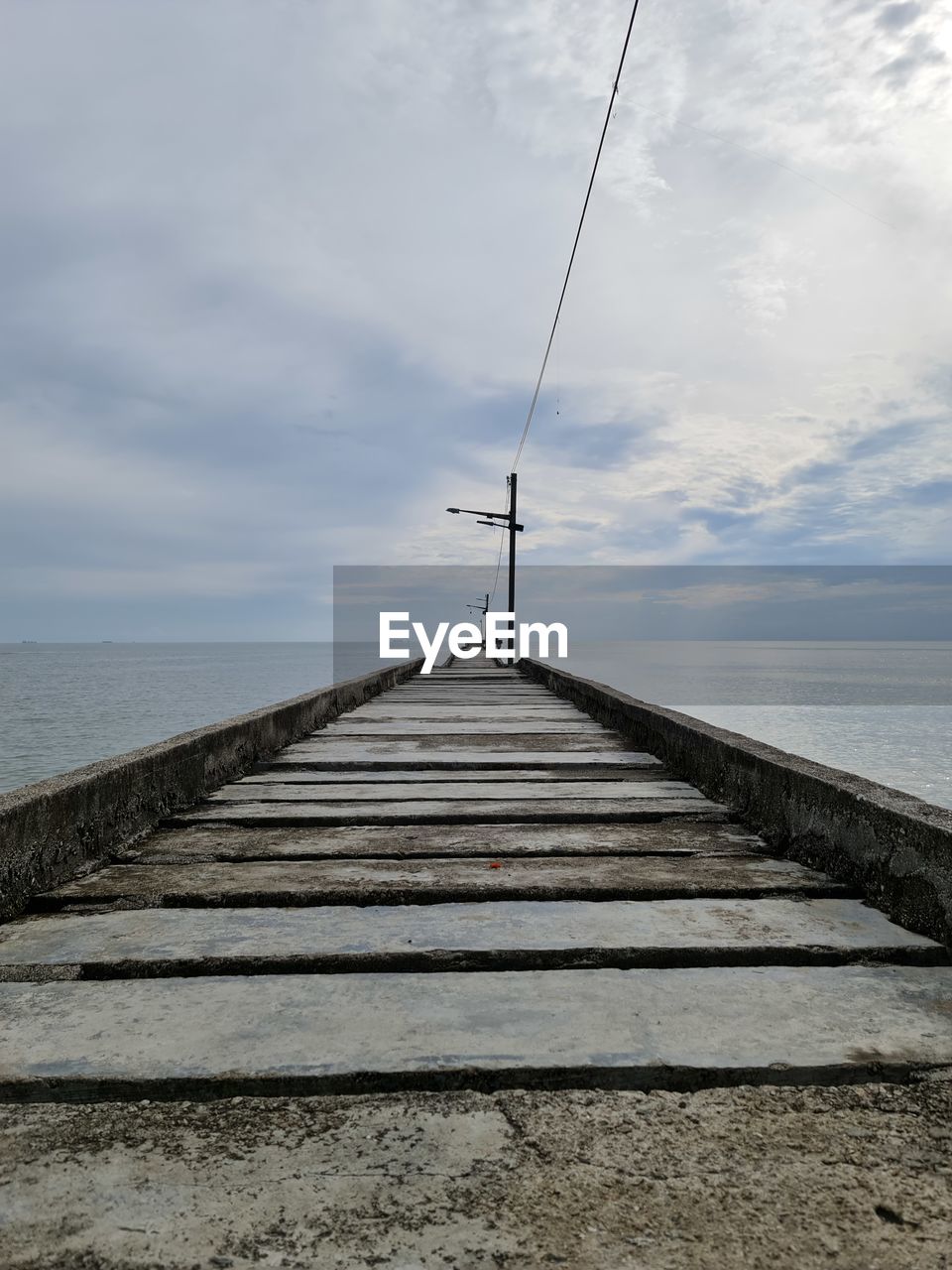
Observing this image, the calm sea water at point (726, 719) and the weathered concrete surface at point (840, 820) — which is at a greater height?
the weathered concrete surface at point (840, 820)

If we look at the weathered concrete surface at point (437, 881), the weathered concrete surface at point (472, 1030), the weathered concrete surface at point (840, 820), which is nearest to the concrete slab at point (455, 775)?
the weathered concrete surface at point (840, 820)

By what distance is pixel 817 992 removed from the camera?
199 cm

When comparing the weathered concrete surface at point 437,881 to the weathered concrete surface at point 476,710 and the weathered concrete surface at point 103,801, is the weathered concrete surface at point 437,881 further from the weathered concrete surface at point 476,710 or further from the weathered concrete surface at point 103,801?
the weathered concrete surface at point 476,710

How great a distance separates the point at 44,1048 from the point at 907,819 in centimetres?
234

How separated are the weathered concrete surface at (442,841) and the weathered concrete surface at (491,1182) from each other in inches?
66.8

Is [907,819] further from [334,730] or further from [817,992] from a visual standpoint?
[334,730]

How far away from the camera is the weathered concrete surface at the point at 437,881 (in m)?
2.69

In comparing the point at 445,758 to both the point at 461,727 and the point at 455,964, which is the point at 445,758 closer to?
the point at 461,727

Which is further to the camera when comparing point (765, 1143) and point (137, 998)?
point (137, 998)

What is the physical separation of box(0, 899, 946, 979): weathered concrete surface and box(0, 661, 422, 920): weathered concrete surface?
261 millimetres

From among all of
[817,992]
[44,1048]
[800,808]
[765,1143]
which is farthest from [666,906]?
[44,1048]

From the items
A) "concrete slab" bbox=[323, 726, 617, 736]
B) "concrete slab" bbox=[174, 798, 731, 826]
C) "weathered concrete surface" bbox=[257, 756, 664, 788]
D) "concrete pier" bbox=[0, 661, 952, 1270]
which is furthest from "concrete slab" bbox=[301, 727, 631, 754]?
"concrete pier" bbox=[0, 661, 952, 1270]

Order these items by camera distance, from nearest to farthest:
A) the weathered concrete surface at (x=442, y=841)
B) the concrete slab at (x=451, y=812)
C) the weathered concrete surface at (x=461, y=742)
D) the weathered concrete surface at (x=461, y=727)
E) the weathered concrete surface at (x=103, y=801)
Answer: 1. the weathered concrete surface at (x=103, y=801)
2. the weathered concrete surface at (x=442, y=841)
3. the concrete slab at (x=451, y=812)
4. the weathered concrete surface at (x=461, y=742)
5. the weathered concrete surface at (x=461, y=727)

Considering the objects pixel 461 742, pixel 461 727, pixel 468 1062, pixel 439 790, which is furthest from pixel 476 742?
pixel 468 1062
